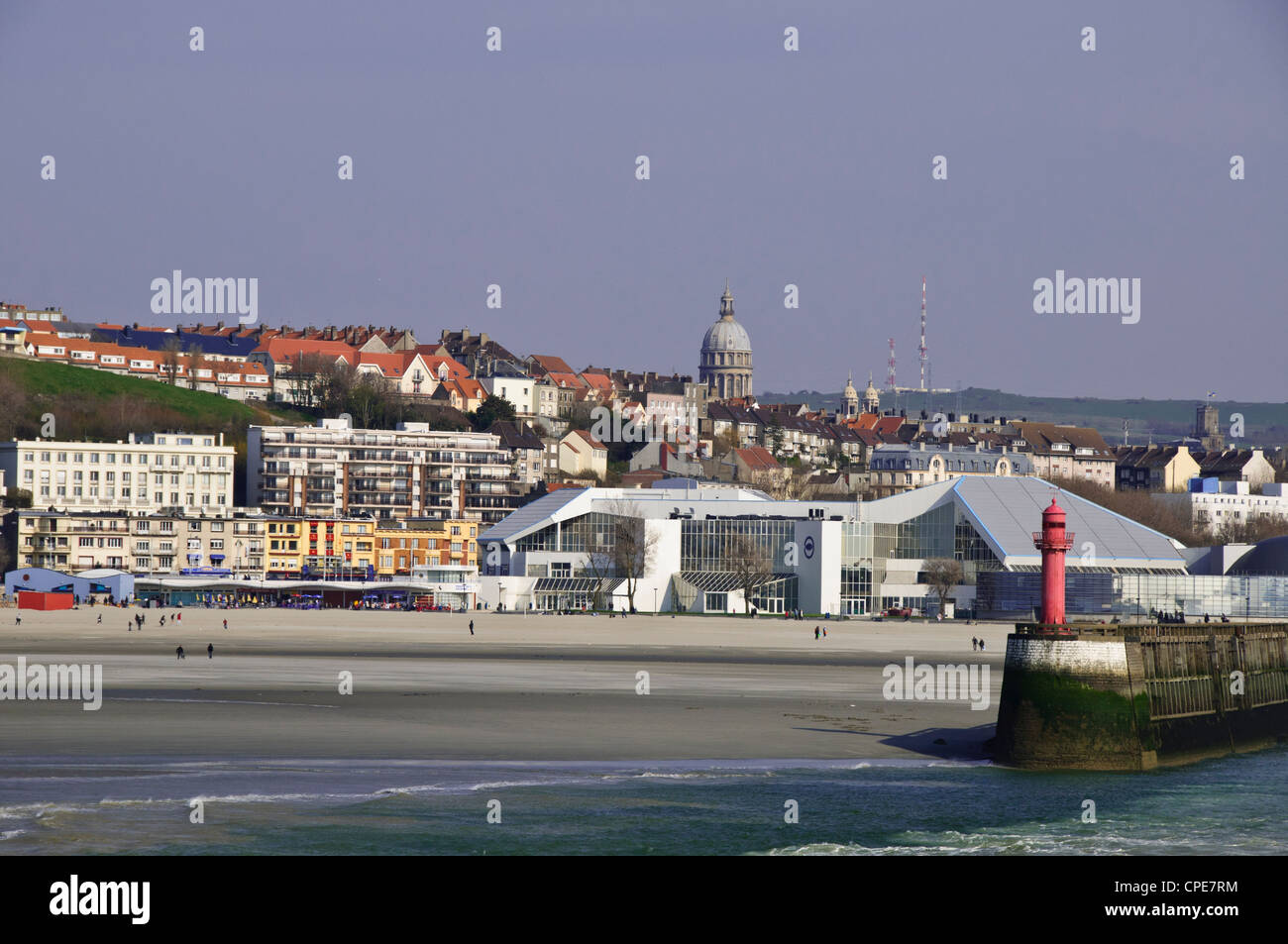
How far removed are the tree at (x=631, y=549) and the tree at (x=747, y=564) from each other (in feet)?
14.0

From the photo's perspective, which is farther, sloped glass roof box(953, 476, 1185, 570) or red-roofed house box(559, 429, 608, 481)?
red-roofed house box(559, 429, 608, 481)

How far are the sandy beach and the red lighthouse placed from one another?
10.6ft

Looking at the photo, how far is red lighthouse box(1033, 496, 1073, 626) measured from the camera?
33.0 meters

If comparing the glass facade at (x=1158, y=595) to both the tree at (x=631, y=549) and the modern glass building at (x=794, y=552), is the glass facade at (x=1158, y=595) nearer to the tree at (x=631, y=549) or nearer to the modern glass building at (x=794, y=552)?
the modern glass building at (x=794, y=552)

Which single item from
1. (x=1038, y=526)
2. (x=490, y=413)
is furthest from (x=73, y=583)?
(x=490, y=413)

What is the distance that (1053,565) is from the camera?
109 feet

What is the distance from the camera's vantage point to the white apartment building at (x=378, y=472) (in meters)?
132

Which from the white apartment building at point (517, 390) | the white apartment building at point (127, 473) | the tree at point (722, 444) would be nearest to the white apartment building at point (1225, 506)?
the tree at point (722, 444)

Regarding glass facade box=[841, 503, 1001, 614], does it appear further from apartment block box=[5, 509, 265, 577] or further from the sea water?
the sea water

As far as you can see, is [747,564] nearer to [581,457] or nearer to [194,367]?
[581,457]

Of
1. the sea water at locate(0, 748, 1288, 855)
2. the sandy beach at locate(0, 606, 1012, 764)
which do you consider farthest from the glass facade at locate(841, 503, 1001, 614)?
the sea water at locate(0, 748, 1288, 855)

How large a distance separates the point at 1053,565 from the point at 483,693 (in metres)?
16.5

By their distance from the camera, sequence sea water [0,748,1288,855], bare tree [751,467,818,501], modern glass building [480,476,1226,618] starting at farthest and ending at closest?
1. bare tree [751,467,818,501]
2. modern glass building [480,476,1226,618]
3. sea water [0,748,1288,855]
